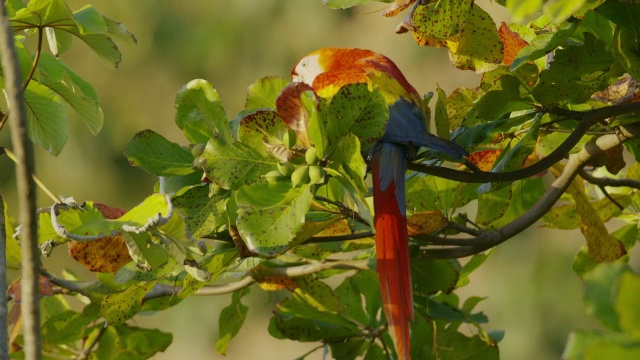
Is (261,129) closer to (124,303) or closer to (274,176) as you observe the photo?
(274,176)

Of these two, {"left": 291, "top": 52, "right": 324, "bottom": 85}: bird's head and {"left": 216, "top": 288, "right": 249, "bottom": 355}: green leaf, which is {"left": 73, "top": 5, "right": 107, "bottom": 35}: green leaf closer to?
{"left": 216, "top": 288, "right": 249, "bottom": 355}: green leaf

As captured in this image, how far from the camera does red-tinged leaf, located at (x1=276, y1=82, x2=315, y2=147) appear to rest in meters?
0.63

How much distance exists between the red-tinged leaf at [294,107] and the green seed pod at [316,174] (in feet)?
0.09

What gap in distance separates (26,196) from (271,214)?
34cm

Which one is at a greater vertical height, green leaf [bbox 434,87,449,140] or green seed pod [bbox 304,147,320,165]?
green leaf [bbox 434,87,449,140]

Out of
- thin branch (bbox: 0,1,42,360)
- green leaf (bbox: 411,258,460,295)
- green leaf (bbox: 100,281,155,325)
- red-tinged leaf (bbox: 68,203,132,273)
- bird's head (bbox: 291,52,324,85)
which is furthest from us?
bird's head (bbox: 291,52,324,85)

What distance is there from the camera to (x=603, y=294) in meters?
0.32

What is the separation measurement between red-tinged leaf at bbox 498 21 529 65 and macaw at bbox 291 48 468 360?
112 millimetres

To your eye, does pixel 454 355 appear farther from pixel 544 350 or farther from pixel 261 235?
pixel 544 350

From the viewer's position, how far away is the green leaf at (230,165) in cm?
66

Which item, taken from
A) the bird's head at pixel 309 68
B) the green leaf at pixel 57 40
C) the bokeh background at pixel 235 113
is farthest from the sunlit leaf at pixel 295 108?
the bokeh background at pixel 235 113

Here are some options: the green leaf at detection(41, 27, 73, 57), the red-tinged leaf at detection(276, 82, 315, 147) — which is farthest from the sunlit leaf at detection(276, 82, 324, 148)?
the green leaf at detection(41, 27, 73, 57)

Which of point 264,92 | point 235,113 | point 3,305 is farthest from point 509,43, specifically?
point 235,113

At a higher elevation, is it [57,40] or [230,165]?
[57,40]
